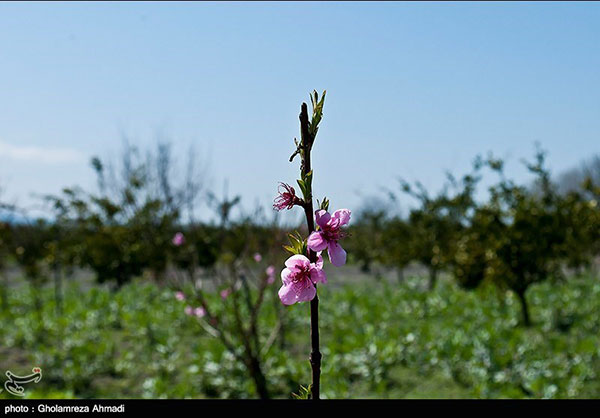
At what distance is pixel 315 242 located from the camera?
140 centimetres

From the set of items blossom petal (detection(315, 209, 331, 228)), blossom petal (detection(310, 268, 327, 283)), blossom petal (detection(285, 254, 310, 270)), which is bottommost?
blossom petal (detection(310, 268, 327, 283))

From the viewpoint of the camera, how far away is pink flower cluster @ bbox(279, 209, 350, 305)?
139 cm

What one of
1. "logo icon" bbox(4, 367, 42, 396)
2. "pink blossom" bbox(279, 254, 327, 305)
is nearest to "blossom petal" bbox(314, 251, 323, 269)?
"pink blossom" bbox(279, 254, 327, 305)

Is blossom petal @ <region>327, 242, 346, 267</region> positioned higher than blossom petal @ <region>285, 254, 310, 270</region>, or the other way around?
blossom petal @ <region>327, 242, 346, 267</region>

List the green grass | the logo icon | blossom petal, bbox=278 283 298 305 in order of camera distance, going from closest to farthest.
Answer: blossom petal, bbox=278 283 298 305
the logo icon
the green grass

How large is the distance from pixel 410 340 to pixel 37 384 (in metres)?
4.66

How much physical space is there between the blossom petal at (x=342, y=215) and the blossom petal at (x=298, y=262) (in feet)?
0.41


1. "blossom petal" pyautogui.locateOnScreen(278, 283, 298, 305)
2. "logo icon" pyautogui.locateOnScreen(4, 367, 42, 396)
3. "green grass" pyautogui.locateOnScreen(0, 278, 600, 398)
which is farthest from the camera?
"green grass" pyautogui.locateOnScreen(0, 278, 600, 398)

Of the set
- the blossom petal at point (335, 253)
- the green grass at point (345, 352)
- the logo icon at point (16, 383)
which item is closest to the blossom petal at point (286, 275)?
the blossom petal at point (335, 253)

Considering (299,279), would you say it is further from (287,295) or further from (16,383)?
(16,383)

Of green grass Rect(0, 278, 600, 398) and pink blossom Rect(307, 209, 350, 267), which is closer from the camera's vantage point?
pink blossom Rect(307, 209, 350, 267)

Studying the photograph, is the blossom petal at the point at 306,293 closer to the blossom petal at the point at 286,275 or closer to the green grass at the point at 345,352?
the blossom petal at the point at 286,275

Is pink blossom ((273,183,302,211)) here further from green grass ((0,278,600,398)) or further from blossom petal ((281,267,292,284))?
green grass ((0,278,600,398))

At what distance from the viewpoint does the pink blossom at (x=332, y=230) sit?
1.42 metres
